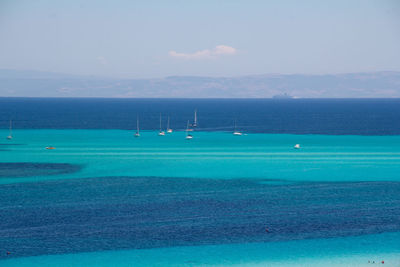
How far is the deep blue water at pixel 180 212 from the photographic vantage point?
91.0 ft

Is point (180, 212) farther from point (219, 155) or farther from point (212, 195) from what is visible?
point (219, 155)

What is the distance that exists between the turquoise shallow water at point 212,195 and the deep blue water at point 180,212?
0.10 meters

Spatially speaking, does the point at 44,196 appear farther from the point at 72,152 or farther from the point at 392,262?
the point at 72,152

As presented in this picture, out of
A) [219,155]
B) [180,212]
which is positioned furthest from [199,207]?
[219,155]

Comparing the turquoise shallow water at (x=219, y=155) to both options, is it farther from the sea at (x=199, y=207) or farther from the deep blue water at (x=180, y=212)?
the deep blue water at (x=180, y=212)

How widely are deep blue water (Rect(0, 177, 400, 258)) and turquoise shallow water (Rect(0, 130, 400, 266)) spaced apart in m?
0.10

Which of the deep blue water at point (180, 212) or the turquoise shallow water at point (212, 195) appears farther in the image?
the deep blue water at point (180, 212)

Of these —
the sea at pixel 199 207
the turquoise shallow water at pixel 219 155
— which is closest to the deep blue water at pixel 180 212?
the sea at pixel 199 207

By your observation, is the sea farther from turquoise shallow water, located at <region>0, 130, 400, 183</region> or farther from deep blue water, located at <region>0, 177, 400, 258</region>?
turquoise shallow water, located at <region>0, 130, 400, 183</region>

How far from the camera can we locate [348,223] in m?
30.9

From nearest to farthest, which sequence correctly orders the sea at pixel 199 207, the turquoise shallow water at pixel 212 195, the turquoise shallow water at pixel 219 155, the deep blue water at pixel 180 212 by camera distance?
the sea at pixel 199 207, the turquoise shallow water at pixel 212 195, the deep blue water at pixel 180 212, the turquoise shallow water at pixel 219 155

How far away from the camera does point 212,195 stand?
38.8m

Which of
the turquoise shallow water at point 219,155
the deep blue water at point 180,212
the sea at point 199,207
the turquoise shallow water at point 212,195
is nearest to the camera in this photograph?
the sea at point 199,207

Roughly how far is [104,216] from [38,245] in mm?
6111
